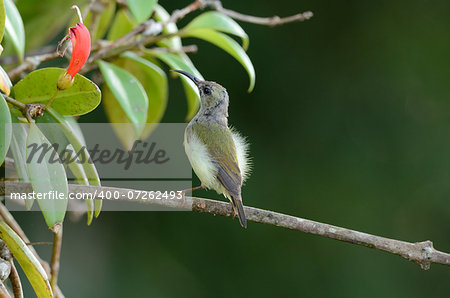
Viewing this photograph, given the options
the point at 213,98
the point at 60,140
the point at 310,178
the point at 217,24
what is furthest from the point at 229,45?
the point at 310,178

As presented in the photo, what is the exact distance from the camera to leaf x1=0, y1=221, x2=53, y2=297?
783 millimetres

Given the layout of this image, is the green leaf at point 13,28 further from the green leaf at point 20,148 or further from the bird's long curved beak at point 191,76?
the bird's long curved beak at point 191,76

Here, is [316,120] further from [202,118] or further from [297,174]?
[202,118]

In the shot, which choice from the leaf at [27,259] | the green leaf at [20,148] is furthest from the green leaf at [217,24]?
the leaf at [27,259]

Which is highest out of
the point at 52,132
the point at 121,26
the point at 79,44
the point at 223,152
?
the point at 79,44

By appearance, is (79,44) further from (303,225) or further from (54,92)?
(303,225)

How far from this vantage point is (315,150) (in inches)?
101

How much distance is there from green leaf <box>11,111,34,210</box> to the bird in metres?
0.35

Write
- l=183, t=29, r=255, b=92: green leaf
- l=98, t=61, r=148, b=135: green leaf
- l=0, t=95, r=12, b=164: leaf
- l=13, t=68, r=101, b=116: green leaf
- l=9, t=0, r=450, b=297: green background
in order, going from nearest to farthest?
1. l=0, t=95, r=12, b=164: leaf
2. l=13, t=68, r=101, b=116: green leaf
3. l=98, t=61, r=148, b=135: green leaf
4. l=183, t=29, r=255, b=92: green leaf
5. l=9, t=0, r=450, b=297: green background

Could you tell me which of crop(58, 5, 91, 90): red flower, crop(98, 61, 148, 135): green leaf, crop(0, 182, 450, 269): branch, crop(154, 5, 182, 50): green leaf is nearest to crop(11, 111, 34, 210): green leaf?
crop(0, 182, 450, 269): branch

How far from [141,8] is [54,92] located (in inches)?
11.9

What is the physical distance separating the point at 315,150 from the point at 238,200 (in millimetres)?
1553

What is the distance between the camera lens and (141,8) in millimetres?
1110
